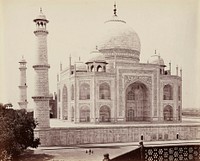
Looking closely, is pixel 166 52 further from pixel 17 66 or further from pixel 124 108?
pixel 17 66

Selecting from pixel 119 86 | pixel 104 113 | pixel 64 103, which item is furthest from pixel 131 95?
pixel 64 103

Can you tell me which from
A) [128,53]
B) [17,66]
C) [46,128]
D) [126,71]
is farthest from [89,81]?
[17,66]

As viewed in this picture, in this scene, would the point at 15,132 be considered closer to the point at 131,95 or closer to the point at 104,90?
the point at 104,90

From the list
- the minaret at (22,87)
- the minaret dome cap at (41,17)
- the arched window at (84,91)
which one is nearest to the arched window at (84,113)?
the arched window at (84,91)

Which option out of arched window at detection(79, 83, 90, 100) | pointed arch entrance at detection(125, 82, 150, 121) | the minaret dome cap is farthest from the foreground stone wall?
the minaret dome cap

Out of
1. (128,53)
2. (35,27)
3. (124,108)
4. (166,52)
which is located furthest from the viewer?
(128,53)
